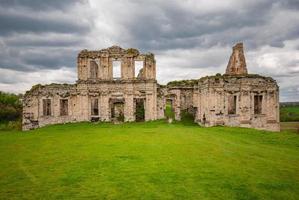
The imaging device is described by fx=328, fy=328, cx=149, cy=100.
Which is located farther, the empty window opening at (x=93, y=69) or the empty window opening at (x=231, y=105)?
the empty window opening at (x=93, y=69)

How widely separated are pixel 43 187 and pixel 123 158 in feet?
15.1

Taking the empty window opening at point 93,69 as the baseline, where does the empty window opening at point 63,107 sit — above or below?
below

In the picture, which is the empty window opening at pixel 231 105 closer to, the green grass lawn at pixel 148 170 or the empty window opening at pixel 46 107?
the green grass lawn at pixel 148 170

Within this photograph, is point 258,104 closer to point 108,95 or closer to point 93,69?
point 108,95

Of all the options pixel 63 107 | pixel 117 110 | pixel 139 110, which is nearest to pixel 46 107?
pixel 63 107

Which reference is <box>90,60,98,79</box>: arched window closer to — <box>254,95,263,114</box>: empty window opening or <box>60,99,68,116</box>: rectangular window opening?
<box>60,99,68,116</box>: rectangular window opening

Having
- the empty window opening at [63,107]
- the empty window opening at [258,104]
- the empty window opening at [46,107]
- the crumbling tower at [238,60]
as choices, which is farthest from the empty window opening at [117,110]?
the empty window opening at [258,104]

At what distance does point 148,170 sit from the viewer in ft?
38.5

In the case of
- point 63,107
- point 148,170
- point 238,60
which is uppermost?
point 238,60

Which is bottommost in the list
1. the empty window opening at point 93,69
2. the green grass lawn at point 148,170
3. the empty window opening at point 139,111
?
the green grass lawn at point 148,170

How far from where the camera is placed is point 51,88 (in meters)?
33.5

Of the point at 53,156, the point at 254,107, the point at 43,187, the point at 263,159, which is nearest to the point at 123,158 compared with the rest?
the point at 53,156

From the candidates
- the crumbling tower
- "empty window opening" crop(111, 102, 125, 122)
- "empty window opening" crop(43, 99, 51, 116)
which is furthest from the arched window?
the crumbling tower

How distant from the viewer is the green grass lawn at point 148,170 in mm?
9273
